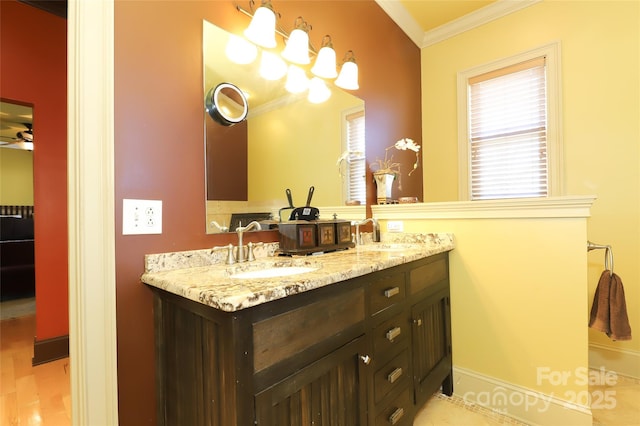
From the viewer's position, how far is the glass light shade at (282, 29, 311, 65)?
1.53 meters

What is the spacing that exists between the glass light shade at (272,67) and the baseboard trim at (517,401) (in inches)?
82.3

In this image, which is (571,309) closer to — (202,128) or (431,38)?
(202,128)

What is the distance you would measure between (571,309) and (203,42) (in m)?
2.19

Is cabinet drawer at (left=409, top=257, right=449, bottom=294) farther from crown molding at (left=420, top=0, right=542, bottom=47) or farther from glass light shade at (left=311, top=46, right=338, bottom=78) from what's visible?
crown molding at (left=420, top=0, right=542, bottom=47)

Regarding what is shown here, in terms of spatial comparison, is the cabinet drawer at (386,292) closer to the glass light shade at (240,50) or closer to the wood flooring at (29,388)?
the glass light shade at (240,50)

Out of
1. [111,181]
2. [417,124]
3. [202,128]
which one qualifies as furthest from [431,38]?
[111,181]

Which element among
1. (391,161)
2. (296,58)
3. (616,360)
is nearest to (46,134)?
(296,58)

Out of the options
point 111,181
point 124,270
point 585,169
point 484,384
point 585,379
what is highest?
point 585,169

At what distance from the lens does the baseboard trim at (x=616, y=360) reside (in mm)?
1968

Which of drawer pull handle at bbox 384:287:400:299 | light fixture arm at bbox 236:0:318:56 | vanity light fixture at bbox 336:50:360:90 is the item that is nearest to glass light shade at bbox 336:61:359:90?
vanity light fixture at bbox 336:50:360:90

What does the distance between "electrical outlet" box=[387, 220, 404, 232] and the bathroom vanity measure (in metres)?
0.64

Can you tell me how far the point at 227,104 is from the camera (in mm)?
1310

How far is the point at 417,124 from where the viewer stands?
2887 mm

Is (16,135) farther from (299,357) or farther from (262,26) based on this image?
(299,357)
